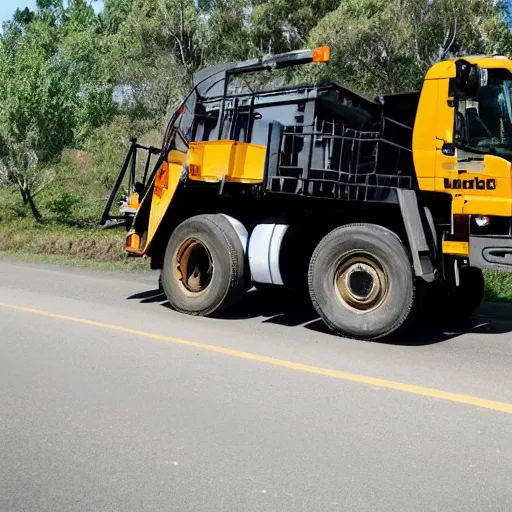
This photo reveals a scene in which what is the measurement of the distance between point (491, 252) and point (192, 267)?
3.99 meters

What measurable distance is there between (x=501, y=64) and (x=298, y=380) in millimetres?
3886

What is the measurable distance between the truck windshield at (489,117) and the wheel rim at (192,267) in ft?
12.1

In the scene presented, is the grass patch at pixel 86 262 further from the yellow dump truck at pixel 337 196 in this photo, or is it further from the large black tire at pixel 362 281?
the large black tire at pixel 362 281

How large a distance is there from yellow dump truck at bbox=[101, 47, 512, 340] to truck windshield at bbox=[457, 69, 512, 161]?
1cm

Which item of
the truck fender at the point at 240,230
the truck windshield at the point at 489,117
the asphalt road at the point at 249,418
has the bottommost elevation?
the asphalt road at the point at 249,418

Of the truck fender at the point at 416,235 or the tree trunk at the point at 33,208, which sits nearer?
the truck fender at the point at 416,235

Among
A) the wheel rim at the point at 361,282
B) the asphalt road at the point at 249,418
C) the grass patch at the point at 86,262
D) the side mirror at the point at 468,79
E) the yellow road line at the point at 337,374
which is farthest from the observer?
the grass patch at the point at 86,262

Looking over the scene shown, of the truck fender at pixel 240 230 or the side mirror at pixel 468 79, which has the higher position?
the side mirror at pixel 468 79

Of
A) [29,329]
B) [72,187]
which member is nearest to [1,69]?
[72,187]

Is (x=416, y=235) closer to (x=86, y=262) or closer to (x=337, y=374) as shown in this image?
(x=337, y=374)

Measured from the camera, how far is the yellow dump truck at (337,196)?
24.5ft

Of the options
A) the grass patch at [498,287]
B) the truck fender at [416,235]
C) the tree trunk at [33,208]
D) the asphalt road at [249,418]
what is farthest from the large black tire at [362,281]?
the tree trunk at [33,208]

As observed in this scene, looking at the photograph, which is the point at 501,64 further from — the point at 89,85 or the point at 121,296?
the point at 89,85

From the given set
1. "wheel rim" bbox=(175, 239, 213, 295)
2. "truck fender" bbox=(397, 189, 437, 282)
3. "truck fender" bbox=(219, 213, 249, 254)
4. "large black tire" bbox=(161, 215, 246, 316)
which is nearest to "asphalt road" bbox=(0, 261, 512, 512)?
"large black tire" bbox=(161, 215, 246, 316)
